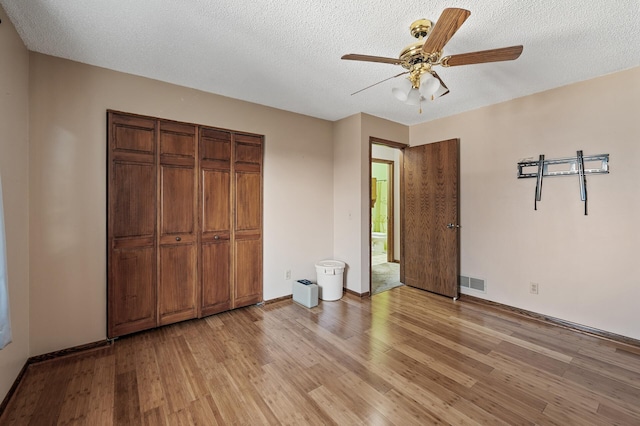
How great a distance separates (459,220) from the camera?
3.83m

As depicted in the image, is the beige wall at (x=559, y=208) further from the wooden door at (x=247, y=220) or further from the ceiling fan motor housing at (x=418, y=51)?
the wooden door at (x=247, y=220)

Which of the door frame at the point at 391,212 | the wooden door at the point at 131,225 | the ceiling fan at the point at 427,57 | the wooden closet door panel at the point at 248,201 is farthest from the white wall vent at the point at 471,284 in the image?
the wooden door at the point at 131,225

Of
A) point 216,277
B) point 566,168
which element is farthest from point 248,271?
point 566,168

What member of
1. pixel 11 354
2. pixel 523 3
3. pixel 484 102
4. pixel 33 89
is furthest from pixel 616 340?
pixel 33 89

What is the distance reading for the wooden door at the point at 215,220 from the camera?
3.09m

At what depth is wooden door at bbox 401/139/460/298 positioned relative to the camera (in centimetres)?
377

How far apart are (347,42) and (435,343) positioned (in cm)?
271

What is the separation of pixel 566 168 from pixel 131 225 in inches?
175

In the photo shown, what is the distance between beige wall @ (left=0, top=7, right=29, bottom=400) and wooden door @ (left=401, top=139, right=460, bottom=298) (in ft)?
14.0

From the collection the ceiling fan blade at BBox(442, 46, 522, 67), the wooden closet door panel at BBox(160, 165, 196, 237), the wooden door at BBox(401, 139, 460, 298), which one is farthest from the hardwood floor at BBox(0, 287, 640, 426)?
the ceiling fan blade at BBox(442, 46, 522, 67)

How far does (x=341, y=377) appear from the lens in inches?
81.8

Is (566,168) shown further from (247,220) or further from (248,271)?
(248,271)

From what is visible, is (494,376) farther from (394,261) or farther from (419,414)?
(394,261)

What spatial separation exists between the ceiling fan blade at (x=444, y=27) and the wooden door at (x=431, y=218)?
235 cm
